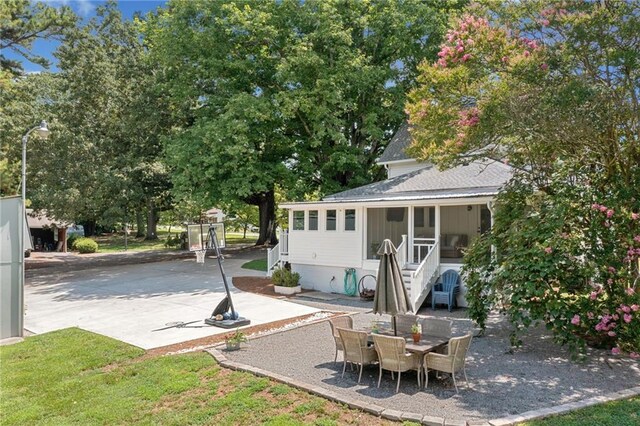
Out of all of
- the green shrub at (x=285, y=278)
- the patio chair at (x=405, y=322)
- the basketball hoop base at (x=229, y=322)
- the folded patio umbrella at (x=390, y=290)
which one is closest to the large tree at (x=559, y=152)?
the patio chair at (x=405, y=322)

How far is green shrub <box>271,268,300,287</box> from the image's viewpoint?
55.0 feet

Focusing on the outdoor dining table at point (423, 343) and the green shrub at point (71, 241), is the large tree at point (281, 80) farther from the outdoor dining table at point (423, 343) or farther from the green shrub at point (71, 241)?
the green shrub at point (71, 241)

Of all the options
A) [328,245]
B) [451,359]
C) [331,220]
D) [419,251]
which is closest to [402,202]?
[419,251]

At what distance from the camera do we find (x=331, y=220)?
17094mm

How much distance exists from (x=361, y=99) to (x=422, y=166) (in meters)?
6.25

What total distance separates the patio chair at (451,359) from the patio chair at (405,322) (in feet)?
4.05

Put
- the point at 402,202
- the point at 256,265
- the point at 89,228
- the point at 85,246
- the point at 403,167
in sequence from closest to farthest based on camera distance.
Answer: the point at 402,202 → the point at 403,167 → the point at 256,265 → the point at 85,246 → the point at 89,228

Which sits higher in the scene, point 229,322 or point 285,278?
point 285,278

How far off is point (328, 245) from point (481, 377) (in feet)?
32.6

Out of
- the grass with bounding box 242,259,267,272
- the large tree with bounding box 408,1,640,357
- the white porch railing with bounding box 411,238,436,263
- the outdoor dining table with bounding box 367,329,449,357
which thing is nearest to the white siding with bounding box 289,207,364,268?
the white porch railing with bounding box 411,238,436,263

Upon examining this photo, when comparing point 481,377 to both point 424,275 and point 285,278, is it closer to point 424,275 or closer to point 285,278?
point 424,275

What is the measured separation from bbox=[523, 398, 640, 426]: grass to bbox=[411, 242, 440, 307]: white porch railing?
6.80m

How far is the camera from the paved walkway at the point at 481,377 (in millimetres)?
6305

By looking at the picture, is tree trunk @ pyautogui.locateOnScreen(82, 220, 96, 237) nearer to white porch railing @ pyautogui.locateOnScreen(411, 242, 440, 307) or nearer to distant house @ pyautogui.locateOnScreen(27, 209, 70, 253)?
distant house @ pyautogui.locateOnScreen(27, 209, 70, 253)
